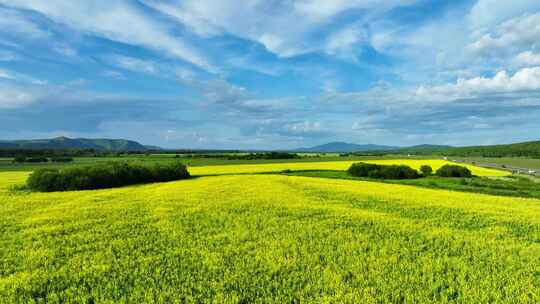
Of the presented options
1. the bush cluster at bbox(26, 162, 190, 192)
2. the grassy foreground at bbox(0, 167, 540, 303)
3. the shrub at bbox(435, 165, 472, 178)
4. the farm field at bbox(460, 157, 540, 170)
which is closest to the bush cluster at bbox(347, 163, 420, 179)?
the shrub at bbox(435, 165, 472, 178)

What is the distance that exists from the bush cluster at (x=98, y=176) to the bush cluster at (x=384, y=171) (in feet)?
133

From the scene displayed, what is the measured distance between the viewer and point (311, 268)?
747 cm

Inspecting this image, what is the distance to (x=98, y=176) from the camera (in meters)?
33.9

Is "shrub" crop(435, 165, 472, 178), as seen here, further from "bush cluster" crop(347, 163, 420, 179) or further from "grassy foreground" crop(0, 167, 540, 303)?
"grassy foreground" crop(0, 167, 540, 303)

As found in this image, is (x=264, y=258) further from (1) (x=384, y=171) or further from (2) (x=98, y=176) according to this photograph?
(1) (x=384, y=171)

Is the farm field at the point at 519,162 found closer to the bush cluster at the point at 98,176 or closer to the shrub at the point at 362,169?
the shrub at the point at 362,169

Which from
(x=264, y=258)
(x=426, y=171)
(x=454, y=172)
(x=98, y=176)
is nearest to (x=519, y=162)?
(x=426, y=171)

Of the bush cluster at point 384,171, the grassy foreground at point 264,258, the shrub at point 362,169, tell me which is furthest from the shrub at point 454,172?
the grassy foreground at point 264,258

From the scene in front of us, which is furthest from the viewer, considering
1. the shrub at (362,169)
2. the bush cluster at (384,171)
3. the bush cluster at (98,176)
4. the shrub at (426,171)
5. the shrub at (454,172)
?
the shrub at (362,169)

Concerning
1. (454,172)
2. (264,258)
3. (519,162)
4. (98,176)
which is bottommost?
(454,172)

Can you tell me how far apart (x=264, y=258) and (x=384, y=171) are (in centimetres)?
5647

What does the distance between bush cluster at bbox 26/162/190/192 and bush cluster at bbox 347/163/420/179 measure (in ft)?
133

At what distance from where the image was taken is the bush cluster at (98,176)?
95.3 ft

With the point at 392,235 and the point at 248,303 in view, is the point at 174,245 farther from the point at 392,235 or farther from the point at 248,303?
the point at 392,235
